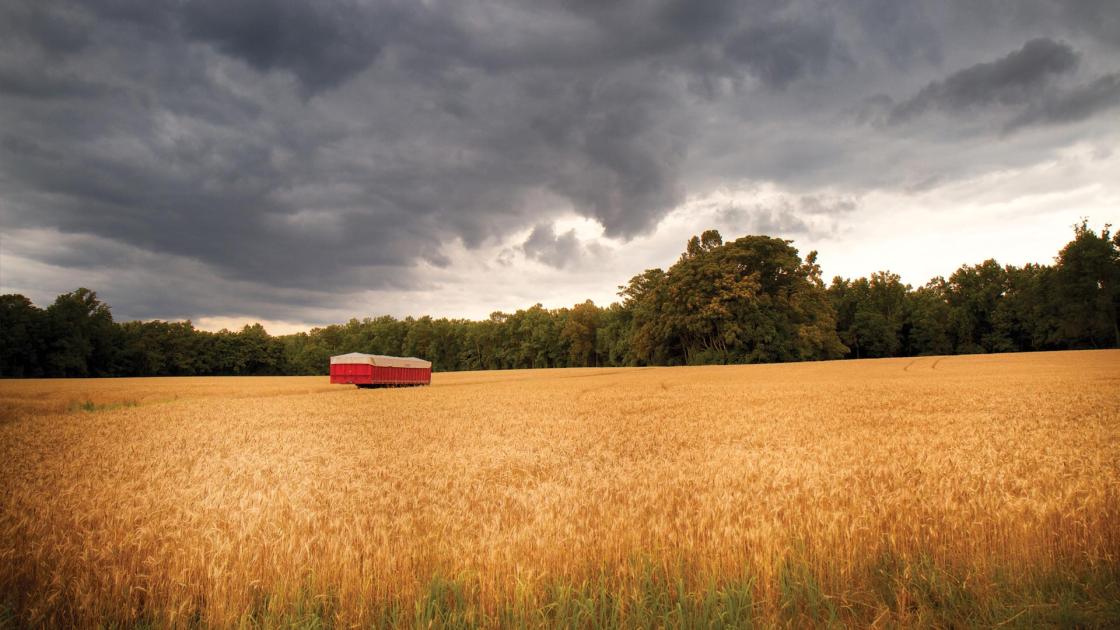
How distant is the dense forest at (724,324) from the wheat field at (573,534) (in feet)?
217

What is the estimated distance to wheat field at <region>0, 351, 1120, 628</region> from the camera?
421 cm

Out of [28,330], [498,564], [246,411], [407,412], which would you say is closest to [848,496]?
[498,564]

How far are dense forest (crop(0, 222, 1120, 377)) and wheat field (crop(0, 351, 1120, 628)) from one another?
66.0 meters

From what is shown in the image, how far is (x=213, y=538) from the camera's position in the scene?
545 centimetres

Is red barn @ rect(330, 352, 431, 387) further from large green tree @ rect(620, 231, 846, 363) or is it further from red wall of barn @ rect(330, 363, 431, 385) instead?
large green tree @ rect(620, 231, 846, 363)

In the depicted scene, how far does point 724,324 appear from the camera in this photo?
74.4 metres

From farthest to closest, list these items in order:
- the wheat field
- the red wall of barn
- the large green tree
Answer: the large green tree → the red wall of barn → the wheat field

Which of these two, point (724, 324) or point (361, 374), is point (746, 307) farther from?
point (361, 374)

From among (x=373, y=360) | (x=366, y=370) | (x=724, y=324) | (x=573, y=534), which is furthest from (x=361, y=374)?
(x=724, y=324)

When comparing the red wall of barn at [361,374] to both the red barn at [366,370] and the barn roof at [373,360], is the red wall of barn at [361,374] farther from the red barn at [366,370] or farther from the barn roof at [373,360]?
the barn roof at [373,360]

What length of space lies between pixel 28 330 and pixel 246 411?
314ft

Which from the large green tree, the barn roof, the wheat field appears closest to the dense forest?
the large green tree

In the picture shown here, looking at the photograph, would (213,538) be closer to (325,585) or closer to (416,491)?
(325,585)

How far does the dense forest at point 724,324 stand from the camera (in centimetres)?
7625
